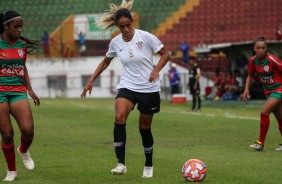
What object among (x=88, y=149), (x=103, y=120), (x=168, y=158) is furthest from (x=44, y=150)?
(x=103, y=120)

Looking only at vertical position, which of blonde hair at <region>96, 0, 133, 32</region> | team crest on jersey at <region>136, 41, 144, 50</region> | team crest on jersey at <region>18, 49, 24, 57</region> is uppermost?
blonde hair at <region>96, 0, 133, 32</region>

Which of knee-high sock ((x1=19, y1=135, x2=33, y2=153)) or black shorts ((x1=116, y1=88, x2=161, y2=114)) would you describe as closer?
black shorts ((x1=116, y1=88, x2=161, y2=114))

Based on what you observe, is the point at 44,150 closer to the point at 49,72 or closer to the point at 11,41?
the point at 11,41

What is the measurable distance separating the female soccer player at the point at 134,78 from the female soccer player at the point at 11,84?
1220 mm

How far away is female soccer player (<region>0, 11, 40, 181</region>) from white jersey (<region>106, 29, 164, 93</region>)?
1.35 meters

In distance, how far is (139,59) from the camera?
10.4 meters

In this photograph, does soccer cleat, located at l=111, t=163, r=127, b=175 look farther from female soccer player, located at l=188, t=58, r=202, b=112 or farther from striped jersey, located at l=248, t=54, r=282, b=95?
female soccer player, located at l=188, t=58, r=202, b=112

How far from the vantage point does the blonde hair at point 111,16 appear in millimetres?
10609

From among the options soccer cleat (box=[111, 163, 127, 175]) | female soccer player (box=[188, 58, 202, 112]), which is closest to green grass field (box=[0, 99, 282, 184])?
soccer cleat (box=[111, 163, 127, 175])

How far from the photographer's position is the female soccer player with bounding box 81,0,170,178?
10.3m

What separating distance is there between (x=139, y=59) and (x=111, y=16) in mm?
763

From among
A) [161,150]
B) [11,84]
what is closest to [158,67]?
[11,84]

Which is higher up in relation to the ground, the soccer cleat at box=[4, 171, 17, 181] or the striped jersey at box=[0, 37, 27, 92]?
the striped jersey at box=[0, 37, 27, 92]

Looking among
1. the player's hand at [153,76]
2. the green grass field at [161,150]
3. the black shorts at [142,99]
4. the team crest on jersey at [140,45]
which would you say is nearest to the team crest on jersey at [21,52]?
the black shorts at [142,99]
